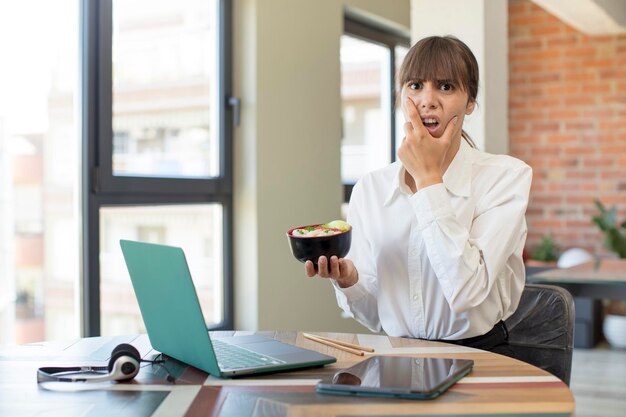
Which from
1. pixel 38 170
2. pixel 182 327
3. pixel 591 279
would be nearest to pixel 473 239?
pixel 182 327

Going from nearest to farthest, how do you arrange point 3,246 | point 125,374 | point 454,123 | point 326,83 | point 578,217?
point 125,374, point 454,123, point 3,246, point 326,83, point 578,217

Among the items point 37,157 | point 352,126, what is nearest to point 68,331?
point 37,157

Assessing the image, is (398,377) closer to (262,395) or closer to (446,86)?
(262,395)

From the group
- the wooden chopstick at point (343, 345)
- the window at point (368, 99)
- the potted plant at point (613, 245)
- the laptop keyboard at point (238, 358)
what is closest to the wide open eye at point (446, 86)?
the wooden chopstick at point (343, 345)

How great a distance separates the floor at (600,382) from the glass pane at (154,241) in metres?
1.75

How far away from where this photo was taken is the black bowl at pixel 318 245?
58.7 inches

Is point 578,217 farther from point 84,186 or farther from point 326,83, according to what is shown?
point 84,186

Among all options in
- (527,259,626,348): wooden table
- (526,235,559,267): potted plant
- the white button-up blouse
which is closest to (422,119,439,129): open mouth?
the white button-up blouse

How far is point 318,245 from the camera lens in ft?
4.91

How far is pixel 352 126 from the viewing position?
5047 mm

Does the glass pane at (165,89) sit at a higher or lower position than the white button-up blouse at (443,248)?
higher

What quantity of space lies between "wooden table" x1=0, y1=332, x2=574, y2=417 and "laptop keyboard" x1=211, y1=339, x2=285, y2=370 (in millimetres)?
34

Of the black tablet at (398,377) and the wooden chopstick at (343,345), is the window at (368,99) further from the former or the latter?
the black tablet at (398,377)

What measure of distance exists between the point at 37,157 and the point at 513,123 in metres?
4.01
